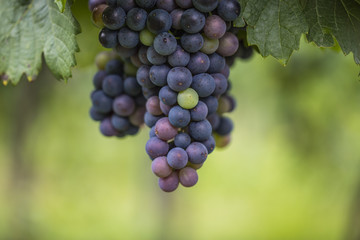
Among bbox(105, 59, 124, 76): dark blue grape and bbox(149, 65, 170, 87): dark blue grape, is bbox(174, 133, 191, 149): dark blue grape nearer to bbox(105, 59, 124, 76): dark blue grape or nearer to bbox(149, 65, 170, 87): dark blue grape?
bbox(149, 65, 170, 87): dark blue grape

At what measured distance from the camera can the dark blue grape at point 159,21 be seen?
796 millimetres

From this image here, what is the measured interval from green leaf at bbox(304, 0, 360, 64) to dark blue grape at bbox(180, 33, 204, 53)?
245 mm

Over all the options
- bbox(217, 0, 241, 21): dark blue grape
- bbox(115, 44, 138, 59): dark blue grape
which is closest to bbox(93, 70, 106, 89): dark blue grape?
bbox(115, 44, 138, 59): dark blue grape

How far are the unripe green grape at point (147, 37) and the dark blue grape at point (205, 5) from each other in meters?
0.11

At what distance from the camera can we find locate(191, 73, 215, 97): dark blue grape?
0.85 m

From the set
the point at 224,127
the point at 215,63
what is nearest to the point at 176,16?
the point at 215,63

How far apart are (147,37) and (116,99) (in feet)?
0.96

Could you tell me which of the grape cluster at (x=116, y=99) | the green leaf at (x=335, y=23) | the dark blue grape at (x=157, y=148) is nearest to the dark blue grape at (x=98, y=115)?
the grape cluster at (x=116, y=99)

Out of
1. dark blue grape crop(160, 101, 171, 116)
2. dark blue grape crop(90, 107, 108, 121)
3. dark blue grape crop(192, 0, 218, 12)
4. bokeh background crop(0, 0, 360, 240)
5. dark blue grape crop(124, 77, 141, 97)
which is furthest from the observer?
bokeh background crop(0, 0, 360, 240)

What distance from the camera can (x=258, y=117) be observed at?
7504 millimetres

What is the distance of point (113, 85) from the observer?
1.08 m

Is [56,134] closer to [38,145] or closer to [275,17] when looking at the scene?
[38,145]

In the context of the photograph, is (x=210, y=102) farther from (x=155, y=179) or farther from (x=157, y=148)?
(x=155, y=179)

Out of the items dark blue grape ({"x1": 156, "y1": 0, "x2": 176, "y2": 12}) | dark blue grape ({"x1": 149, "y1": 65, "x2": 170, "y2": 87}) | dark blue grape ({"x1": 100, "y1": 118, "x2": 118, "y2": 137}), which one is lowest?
dark blue grape ({"x1": 100, "y1": 118, "x2": 118, "y2": 137})
